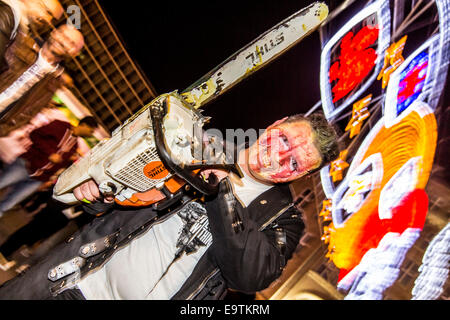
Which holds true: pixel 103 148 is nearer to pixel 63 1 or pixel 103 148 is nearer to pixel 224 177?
pixel 224 177

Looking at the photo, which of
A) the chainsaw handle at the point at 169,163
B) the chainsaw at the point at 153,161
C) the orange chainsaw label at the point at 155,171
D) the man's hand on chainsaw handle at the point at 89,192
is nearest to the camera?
the chainsaw handle at the point at 169,163

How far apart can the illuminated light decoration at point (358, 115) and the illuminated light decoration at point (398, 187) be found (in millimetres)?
825

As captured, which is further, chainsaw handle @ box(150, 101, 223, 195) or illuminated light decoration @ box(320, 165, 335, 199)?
illuminated light decoration @ box(320, 165, 335, 199)

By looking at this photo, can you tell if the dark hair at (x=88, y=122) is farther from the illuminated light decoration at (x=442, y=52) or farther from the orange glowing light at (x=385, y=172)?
the illuminated light decoration at (x=442, y=52)

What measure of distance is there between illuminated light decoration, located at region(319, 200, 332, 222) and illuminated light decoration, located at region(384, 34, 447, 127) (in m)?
1.43

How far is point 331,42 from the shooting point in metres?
2.83

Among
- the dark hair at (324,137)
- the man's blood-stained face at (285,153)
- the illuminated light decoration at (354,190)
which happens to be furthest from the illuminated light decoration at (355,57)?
the man's blood-stained face at (285,153)

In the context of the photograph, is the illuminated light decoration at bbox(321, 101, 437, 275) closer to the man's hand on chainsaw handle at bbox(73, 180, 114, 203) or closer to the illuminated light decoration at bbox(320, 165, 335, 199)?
the illuminated light decoration at bbox(320, 165, 335, 199)

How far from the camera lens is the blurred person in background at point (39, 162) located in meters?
1.71

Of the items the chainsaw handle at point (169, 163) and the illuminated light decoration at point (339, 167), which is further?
the illuminated light decoration at point (339, 167)

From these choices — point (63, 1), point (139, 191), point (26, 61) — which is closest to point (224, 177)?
point (139, 191)

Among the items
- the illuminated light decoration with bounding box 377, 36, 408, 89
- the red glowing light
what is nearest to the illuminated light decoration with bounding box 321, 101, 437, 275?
the illuminated light decoration with bounding box 377, 36, 408, 89

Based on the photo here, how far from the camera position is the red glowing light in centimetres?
288
